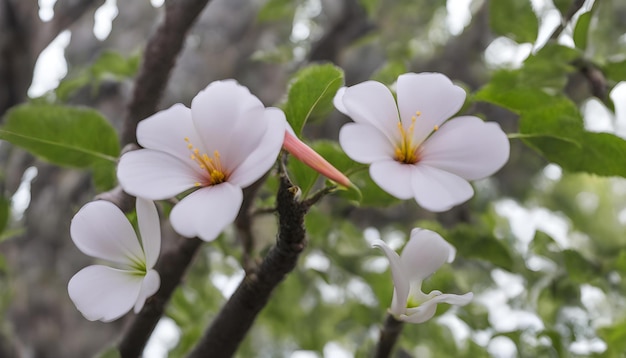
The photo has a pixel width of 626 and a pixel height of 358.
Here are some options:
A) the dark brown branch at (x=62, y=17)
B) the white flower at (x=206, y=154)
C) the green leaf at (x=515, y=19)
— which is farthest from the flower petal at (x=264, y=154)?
the dark brown branch at (x=62, y=17)

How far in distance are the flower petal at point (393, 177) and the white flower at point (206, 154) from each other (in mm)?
37

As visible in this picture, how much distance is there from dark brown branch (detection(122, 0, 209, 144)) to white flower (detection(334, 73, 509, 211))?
0.76 feet

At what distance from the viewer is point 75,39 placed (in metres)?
1.17

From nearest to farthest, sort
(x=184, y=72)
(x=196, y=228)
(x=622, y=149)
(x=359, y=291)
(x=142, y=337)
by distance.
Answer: (x=196, y=228) → (x=622, y=149) → (x=142, y=337) → (x=359, y=291) → (x=184, y=72)

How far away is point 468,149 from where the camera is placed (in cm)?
24

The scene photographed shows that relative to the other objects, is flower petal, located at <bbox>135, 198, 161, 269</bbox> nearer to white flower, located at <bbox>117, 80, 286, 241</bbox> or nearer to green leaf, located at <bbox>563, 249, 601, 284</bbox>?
white flower, located at <bbox>117, 80, 286, 241</bbox>

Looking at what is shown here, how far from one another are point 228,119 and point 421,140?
8cm

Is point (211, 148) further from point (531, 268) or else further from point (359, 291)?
point (359, 291)

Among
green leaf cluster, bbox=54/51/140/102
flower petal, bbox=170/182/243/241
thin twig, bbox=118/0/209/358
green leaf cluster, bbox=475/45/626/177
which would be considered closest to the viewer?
flower petal, bbox=170/182/243/241

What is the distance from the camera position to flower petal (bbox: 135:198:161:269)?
25cm

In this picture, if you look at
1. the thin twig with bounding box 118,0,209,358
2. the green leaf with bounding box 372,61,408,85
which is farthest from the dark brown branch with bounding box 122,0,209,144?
the green leaf with bounding box 372,61,408,85

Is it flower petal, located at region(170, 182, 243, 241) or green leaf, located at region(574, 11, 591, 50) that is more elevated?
flower petal, located at region(170, 182, 243, 241)

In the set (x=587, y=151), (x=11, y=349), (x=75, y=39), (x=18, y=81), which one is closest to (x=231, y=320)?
(x=587, y=151)

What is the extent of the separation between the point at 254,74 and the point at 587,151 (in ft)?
2.89
